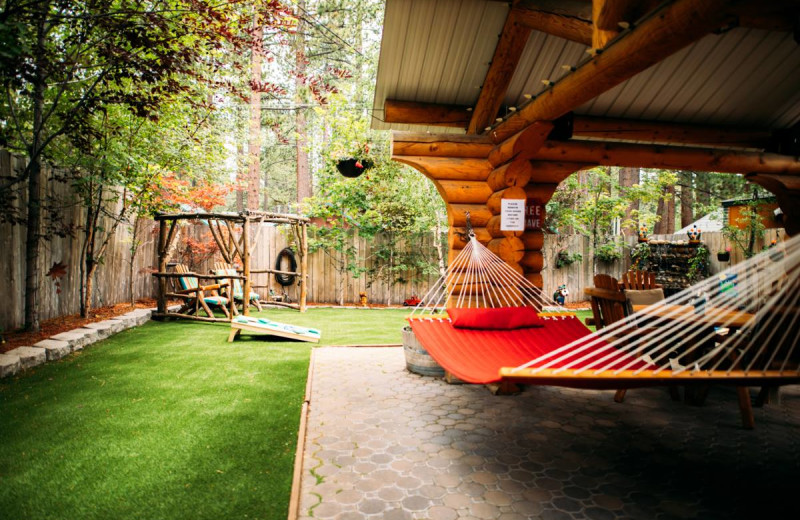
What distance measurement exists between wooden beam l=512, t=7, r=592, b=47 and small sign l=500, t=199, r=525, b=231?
118cm

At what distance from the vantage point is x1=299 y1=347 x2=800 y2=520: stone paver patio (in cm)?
176

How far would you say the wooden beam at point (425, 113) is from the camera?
390cm

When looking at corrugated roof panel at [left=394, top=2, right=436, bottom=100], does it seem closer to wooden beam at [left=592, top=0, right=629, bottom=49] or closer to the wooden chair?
wooden beam at [left=592, top=0, right=629, bottom=49]

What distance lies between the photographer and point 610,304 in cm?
318

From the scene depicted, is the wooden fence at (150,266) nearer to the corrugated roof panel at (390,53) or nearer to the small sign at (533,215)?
the corrugated roof panel at (390,53)

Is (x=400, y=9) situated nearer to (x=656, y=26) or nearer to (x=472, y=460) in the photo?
(x=656, y=26)

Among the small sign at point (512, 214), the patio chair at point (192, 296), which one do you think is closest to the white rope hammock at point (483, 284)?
the small sign at point (512, 214)

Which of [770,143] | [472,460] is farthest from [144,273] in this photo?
[770,143]

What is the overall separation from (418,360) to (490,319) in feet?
2.73

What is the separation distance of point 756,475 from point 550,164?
261 cm

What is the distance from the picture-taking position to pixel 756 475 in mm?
2016

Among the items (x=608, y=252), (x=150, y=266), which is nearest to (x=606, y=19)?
(x=150, y=266)

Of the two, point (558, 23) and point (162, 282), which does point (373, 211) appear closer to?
point (162, 282)

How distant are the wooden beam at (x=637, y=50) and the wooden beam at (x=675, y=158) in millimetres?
998
